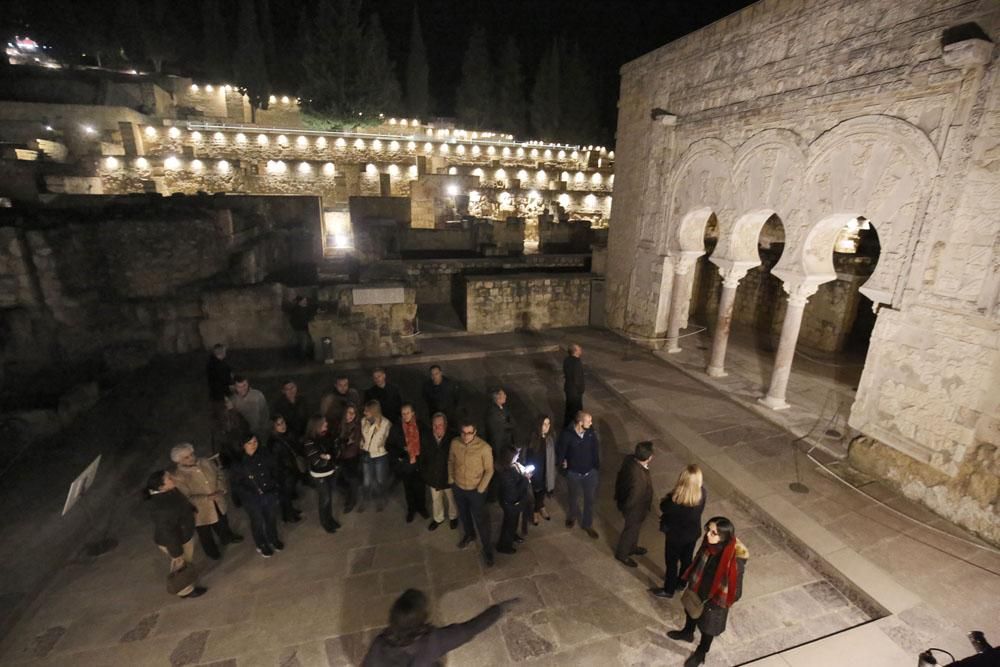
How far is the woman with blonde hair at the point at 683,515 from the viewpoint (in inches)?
148

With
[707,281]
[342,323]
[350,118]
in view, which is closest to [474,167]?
[350,118]

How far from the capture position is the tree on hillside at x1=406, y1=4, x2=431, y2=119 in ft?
130

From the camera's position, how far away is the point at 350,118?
33.5 metres

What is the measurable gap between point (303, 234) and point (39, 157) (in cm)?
1500

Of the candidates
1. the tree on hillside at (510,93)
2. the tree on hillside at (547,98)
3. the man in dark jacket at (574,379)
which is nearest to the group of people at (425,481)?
the man in dark jacket at (574,379)

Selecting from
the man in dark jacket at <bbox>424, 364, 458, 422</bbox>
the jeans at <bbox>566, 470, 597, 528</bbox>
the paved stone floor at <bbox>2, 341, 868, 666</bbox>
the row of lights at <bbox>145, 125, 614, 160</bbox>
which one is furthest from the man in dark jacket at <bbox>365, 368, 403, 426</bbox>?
the row of lights at <bbox>145, 125, 614, 160</bbox>

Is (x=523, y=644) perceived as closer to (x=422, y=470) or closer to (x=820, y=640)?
(x=422, y=470)

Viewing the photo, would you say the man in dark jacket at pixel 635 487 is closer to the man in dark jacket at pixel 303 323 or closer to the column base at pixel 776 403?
the column base at pixel 776 403

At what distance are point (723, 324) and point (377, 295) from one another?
7.37 meters

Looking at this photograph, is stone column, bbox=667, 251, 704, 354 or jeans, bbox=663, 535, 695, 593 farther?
stone column, bbox=667, 251, 704, 354

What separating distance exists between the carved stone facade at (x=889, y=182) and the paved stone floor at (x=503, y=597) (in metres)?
1.19

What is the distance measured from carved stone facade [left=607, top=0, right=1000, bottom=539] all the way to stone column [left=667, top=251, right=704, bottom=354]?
4.25 ft

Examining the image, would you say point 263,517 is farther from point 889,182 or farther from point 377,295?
point 889,182

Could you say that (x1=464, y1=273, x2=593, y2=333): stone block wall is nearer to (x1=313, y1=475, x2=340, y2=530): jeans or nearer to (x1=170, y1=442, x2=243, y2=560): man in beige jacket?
(x1=313, y1=475, x2=340, y2=530): jeans
